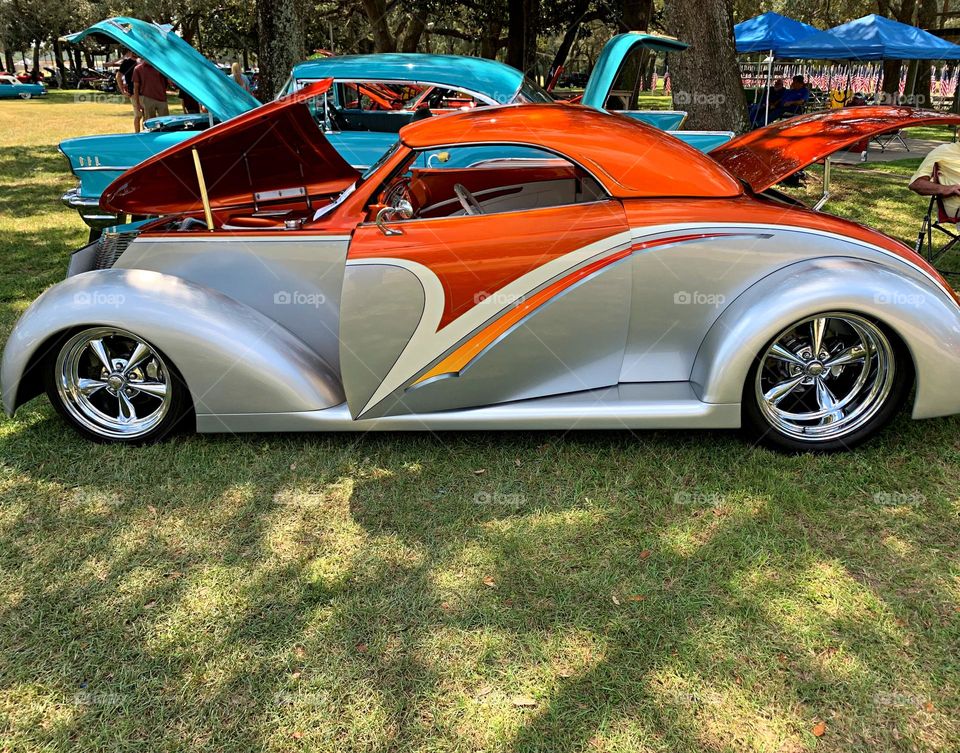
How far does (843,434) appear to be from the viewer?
12.6 feet

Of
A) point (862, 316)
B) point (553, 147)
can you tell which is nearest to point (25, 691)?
point (553, 147)

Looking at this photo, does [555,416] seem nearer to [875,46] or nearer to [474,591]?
[474,591]

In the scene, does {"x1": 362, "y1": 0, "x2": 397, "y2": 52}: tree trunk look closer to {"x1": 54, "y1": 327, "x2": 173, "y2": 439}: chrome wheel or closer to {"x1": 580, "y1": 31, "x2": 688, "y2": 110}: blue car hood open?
{"x1": 580, "y1": 31, "x2": 688, "y2": 110}: blue car hood open

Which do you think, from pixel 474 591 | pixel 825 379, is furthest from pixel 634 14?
pixel 474 591

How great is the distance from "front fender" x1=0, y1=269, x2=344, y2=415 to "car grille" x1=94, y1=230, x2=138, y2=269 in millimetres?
394

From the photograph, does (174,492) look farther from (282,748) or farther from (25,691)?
(282,748)

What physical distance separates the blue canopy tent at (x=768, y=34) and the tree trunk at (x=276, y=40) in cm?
1141

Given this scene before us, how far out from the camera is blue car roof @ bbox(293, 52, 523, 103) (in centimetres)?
739

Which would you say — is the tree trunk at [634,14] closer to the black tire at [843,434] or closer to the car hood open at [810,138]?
the car hood open at [810,138]

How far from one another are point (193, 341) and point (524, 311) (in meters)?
1.60

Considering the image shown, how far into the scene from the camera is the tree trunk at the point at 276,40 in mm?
9867

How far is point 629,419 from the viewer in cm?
368

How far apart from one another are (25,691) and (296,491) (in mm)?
1372

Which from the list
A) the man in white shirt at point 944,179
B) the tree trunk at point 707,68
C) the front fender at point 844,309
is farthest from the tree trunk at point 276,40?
the front fender at point 844,309
